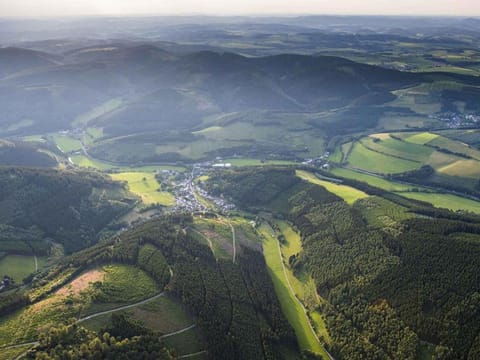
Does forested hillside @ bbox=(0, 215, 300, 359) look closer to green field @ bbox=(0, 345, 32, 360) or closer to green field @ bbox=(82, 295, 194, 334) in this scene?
green field @ bbox=(82, 295, 194, 334)

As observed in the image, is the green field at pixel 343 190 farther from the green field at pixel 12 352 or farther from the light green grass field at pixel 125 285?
the green field at pixel 12 352

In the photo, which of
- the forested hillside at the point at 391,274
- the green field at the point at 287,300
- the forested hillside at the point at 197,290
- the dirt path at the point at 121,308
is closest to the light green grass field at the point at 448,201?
the forested hillside at the point at 391,274

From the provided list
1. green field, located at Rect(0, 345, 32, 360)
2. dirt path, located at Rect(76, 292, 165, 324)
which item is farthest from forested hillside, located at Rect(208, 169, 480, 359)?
green field, located at Rect(0, 345, 32, 360)

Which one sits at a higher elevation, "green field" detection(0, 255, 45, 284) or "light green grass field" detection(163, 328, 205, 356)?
"light green grass field" detection(163, 328, 205, 356)

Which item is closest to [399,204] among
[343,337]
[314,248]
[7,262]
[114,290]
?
[314,248]

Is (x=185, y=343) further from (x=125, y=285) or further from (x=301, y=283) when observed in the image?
(x=301, y=283)

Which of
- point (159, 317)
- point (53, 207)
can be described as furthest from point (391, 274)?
point (53, 207)
